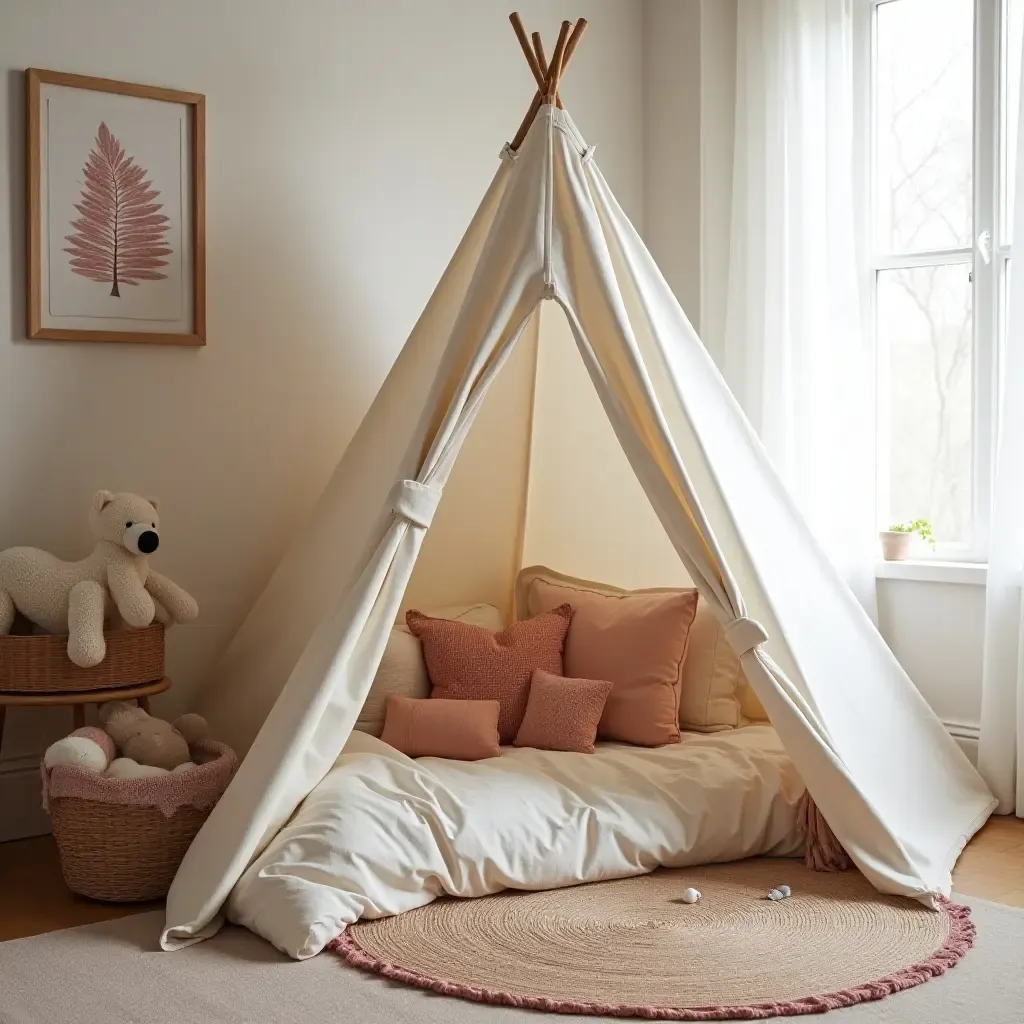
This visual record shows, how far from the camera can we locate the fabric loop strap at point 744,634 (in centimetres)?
305

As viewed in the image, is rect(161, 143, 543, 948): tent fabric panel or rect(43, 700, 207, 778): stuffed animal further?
rect(43, 700, 207, 778): stuffed animal

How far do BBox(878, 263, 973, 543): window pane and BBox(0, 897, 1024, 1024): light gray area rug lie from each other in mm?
1721

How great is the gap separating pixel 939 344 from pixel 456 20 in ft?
5.98

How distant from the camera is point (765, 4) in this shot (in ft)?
14.4

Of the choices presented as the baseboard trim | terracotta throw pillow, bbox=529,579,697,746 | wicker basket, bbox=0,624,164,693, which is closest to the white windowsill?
terracotta throw pillow, bbox=529,579,697,746

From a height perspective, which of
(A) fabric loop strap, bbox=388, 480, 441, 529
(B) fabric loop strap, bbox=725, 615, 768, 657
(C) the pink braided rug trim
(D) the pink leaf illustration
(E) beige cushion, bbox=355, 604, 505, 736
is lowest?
(C) the pink braided rug trim

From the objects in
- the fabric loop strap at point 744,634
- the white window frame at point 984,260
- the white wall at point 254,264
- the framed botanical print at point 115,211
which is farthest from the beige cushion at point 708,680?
the framed botanical print at point 115,211

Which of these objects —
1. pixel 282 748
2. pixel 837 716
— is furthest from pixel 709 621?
pixel 282 748

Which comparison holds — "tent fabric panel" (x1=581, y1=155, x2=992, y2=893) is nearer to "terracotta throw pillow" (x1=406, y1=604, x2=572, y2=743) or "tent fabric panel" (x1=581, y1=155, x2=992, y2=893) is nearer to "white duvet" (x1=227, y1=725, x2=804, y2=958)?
"white duvet" (x1=227, y1=725, x2=804, y2=958)

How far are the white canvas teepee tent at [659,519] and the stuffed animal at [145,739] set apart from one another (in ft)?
1.04

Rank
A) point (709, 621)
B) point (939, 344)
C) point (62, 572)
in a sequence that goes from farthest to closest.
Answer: point (939, 344) < point (709, 621) < point (62, 572)

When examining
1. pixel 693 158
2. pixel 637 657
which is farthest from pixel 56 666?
pixel 693 158

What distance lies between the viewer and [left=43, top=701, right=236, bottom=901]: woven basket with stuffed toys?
2963mm

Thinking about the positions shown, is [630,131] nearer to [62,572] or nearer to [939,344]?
[939,344]
